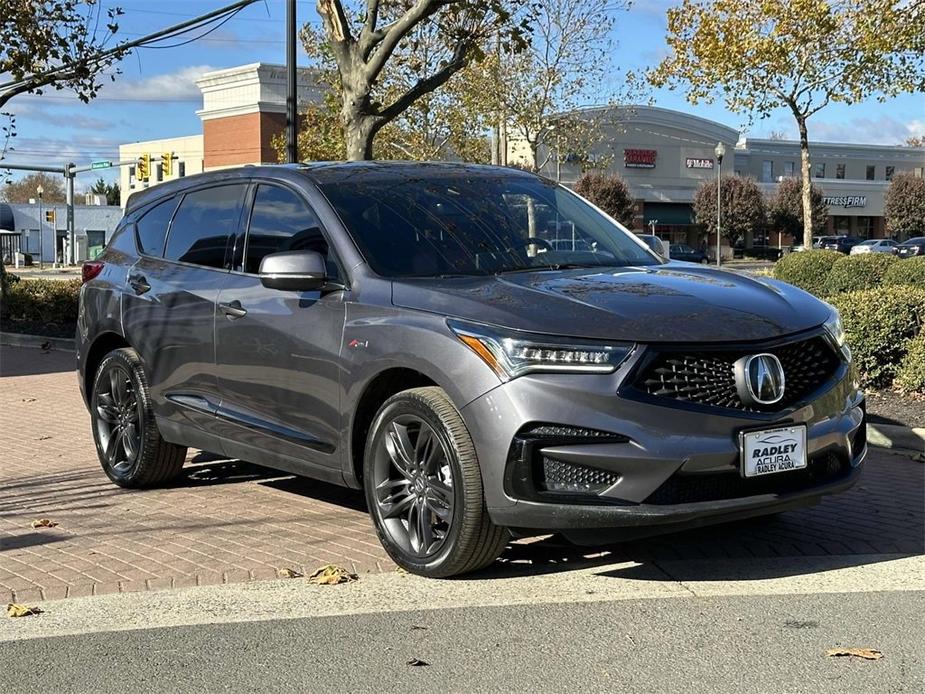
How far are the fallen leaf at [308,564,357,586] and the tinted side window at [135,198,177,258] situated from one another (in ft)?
8.86

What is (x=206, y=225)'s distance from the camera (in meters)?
6.73

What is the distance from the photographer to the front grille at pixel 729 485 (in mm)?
4539

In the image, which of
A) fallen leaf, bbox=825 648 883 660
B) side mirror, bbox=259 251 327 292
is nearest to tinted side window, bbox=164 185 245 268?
side mirror, bbox=259 251 327 292

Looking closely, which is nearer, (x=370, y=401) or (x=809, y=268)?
(x=370, y=401)

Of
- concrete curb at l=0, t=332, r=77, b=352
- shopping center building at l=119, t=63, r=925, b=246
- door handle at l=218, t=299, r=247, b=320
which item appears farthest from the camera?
shopping center building at l=119, t=63, r=925, b=246

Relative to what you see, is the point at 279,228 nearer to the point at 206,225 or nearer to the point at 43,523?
the point at 206,225

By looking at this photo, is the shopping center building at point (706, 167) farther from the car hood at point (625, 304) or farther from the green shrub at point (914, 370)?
the car hood at point (625, 304)

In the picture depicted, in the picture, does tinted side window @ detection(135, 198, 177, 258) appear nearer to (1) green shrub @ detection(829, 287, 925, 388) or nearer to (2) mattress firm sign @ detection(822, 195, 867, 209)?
(1) green shrub @ detection(829, 287, 925, 388)

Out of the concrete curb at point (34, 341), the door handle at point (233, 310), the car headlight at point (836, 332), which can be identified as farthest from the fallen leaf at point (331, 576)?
the concrete curb at point (34, 341)

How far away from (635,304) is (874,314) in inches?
231

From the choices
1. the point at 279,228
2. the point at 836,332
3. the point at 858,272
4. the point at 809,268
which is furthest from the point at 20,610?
the point at 809,268

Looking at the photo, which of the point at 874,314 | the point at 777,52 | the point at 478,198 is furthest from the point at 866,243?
Answer: the point at 478,198

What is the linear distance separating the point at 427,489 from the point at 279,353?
122 centimetres

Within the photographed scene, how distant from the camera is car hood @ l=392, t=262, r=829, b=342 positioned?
458 cm
